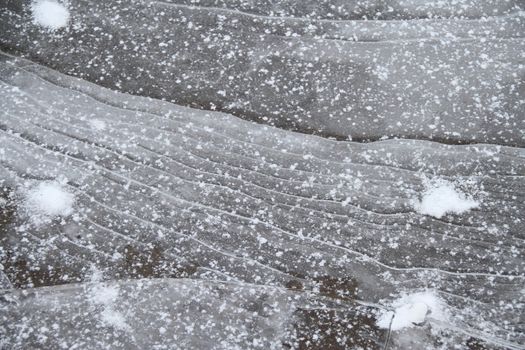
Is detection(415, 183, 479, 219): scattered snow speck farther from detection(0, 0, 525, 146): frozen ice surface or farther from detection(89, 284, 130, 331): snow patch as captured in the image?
detection(89, 284, 130, 331): snow patch

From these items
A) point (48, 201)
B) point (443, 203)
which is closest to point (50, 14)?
point (48, 201)

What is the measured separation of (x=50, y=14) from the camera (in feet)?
3.25

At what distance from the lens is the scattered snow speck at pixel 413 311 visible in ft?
2.54

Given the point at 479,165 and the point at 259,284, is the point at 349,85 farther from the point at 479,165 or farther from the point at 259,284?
the point at 259,284

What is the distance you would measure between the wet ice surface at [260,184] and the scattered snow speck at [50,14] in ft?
0.05

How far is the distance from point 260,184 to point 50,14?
2.04 ft

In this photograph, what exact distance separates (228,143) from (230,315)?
0.33 metres

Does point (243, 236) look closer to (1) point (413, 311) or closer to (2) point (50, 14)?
(1) point (413, 311)

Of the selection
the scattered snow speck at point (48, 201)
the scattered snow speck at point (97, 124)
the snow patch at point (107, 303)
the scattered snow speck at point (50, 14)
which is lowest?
the snow patch at point (107, 303)

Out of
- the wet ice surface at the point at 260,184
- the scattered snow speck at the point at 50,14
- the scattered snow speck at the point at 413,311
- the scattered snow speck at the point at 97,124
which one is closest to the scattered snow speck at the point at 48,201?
the wet ice surface at the point at 260,184

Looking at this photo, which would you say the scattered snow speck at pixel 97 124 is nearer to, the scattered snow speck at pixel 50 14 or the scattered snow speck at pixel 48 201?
the scattered snow speck at pixel 48 201

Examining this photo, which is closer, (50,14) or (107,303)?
(107,303)

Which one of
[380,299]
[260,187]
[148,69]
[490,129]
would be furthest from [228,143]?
[490,129]

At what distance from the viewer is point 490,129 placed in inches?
34.4
